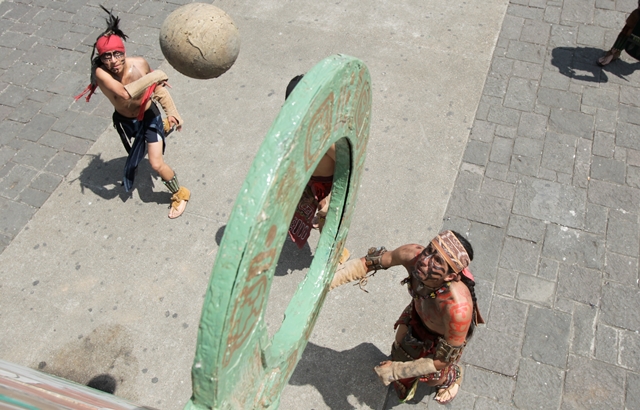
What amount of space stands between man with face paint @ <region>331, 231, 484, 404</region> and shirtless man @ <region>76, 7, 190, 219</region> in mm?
2343

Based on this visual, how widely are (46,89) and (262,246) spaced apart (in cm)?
567

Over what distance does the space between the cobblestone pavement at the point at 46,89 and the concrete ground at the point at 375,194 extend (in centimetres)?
2

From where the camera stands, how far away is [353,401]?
4031mm

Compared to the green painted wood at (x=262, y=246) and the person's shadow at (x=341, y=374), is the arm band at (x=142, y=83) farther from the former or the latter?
the green painted wood at (x=262, y=246)

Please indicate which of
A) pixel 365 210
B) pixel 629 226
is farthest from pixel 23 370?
pixel 629 226

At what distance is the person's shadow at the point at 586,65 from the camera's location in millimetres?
6281

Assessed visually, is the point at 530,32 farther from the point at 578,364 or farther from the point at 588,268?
the point at 578,364

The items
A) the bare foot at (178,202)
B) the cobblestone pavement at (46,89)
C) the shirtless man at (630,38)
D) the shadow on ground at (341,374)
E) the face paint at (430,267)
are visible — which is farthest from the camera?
the shirtless man at (630,38)

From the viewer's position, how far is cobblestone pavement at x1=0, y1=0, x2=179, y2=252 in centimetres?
551

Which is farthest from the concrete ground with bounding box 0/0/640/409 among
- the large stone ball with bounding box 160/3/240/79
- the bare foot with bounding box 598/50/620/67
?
the large stone ball with bounding box 160/3/240/79

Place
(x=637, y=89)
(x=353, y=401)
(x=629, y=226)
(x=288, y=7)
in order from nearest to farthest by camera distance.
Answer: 1. (x=353, y=401)
2. (x=629, y=226)
3. (x=637, y=89)
4. (x=288, y=7)

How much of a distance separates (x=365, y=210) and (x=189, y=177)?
→ 5.64 feet

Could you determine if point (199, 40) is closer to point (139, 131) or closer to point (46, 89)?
point (139, 131)

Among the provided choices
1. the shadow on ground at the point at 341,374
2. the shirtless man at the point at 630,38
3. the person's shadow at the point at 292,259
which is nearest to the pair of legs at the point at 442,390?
the shadow on ground at the point at 341,374
